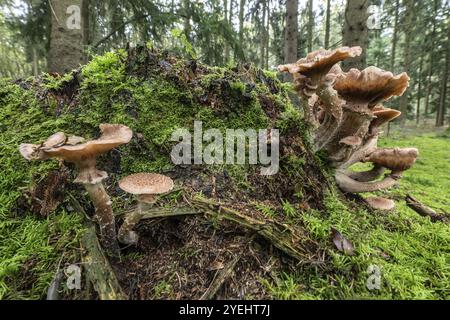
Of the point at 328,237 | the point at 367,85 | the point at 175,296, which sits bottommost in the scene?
the point at 175,296

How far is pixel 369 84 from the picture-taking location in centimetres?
A: 232

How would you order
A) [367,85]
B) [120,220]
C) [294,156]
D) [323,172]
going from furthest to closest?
[323,172], [294,156], [367,85], [120,220]

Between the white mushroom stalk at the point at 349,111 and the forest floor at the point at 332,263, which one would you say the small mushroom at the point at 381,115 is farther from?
the forest floor at the point at 332,263

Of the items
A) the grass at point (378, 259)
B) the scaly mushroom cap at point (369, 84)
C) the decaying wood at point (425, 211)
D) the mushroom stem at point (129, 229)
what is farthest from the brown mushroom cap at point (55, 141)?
the decaying wood at point (425, 211)

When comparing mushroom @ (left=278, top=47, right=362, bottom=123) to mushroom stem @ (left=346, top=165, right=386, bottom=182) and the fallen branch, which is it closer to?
mushroom stem @ (left=346, top=165, right=386, bottom=182)

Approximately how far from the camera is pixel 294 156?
2553 mm

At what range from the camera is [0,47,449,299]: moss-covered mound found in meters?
1.72

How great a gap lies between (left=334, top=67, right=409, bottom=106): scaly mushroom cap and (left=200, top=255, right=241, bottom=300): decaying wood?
162 cm

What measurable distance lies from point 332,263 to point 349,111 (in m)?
1.35

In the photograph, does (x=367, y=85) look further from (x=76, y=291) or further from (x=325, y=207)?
(x=76, y=291)

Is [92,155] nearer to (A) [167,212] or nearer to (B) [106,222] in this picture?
(B) [106,222]

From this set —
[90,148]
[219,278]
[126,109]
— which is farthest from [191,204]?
[126,109]

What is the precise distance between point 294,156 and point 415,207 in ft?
5.30
